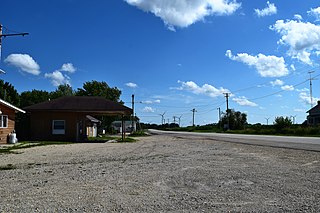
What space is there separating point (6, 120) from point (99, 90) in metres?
43.8

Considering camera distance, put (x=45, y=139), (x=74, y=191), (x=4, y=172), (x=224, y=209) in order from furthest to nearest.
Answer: (x=45, y=139) < (x=4, y=172) < (x=74, y=191) < (x=224, y=209)

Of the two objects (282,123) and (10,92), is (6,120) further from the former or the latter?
(282,123)

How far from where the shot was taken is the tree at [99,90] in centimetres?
7025

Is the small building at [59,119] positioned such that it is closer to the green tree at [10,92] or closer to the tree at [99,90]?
the green tree at [10,92]

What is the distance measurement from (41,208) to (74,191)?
4.85 feet

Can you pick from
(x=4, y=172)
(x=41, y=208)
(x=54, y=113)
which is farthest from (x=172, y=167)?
(x=54, y=113)

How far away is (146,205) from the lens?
6.05 meters

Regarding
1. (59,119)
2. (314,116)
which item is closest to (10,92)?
(59,119)

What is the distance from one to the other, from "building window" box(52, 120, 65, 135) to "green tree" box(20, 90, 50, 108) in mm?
40546

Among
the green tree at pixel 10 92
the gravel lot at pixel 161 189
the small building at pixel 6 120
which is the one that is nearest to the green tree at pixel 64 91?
the green tree at pixel 10 92

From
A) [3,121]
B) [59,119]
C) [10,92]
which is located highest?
[10,92]

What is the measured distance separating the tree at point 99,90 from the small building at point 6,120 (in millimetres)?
42488

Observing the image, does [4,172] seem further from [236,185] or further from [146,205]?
[236,185]

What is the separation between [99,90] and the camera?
7019 cm
